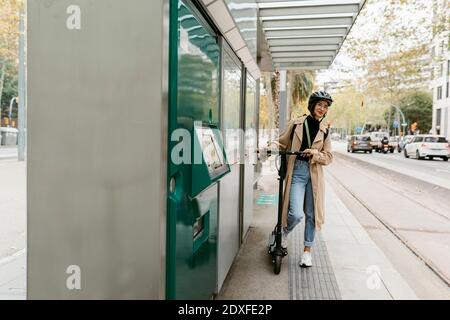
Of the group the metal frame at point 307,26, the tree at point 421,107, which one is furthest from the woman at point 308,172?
the tree at point 421,107

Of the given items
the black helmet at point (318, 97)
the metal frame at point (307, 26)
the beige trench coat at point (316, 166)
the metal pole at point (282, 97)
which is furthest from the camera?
the metal pole at point (282, 97)

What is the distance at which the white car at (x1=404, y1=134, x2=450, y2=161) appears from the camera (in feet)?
78.5

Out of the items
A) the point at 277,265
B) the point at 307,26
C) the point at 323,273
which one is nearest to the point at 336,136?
→ the point at 307,26

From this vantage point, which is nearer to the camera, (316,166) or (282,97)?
(316,166)

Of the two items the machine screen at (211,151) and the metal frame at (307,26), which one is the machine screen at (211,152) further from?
the metal frame at (307,26)

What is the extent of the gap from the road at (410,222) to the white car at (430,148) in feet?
42.3

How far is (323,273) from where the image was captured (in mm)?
4074

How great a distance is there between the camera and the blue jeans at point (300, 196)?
4098 millimetres

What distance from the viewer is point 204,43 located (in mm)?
2590

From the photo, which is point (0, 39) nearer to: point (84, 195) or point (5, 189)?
point (5, 189)

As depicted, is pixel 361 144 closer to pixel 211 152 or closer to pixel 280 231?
pixel 280 231

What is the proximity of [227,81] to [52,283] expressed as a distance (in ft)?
7.07

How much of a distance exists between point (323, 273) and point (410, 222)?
3496 millimetres

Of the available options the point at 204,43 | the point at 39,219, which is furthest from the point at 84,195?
the point at 204,43
